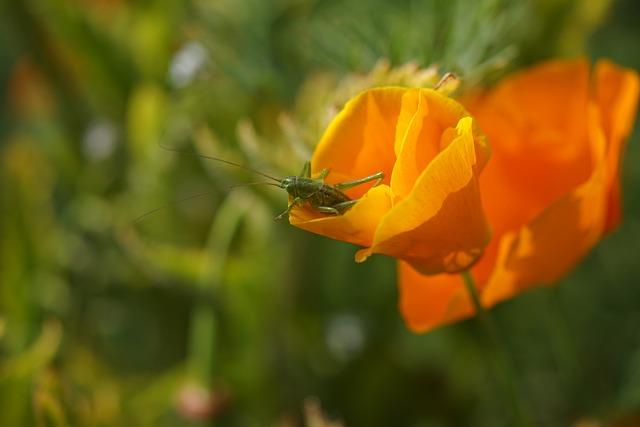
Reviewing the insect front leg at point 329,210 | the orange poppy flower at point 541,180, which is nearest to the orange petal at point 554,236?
the orange poppy flower at point 541,180

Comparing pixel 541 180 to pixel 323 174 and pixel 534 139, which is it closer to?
pixel 534 139

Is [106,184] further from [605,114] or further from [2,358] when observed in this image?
[605,114]

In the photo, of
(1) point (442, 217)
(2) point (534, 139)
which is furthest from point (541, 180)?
(1) point (442, 217)

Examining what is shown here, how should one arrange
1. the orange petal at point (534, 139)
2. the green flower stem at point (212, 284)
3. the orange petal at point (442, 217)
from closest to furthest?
the orange petal at point (442, 217), the orange petal at point (534, 139), the green flower stem at point (212, 284)

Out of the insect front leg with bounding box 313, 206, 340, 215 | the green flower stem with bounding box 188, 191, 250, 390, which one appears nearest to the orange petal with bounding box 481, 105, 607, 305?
the insect front leg with bounding box 313, 206, 340, 215

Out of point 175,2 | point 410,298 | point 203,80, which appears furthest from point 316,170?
point 175,2

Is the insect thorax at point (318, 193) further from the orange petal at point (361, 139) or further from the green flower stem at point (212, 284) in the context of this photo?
the green flower stem at point (212, 284)
